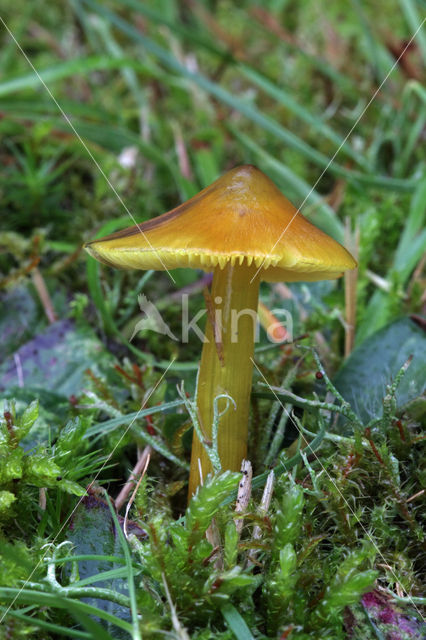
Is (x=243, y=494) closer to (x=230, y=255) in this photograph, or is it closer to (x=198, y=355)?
(x=230, y=255)

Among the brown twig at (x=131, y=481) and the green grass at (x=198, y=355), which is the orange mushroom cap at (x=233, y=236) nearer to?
the green grass at (x=198, y=355)

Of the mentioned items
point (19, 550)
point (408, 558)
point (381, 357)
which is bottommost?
point (19, 550)

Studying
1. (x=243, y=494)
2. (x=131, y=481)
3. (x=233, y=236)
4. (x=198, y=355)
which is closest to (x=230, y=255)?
(x=233, y=236)

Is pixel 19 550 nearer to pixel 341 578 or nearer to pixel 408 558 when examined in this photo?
pixel 341 578

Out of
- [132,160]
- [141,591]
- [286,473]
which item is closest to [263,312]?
[286,473]

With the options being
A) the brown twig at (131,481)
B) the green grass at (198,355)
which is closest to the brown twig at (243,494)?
the green grass at (198,355)

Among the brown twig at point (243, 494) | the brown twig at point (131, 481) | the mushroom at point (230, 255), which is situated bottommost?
the brown twig at point (131, 481)
